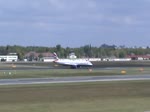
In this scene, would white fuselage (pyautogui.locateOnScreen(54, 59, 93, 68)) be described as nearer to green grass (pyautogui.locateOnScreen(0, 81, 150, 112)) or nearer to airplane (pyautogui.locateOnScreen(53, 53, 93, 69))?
airplane (pyautogui.locateOnScreen(53, 53, 93, 69))

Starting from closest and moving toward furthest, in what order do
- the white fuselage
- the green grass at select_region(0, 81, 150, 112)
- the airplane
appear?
the green grass at select_region(0, 81, 150, 112), the airplane, the white fuselage

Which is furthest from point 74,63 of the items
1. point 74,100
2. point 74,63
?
point 74,100

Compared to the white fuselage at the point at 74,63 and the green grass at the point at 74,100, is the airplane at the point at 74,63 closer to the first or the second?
the white fuselage at the point at 74,63

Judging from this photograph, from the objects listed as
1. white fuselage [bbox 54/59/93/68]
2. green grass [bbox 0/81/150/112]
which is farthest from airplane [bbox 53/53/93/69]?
green grass [bbox 0/81/150/112]

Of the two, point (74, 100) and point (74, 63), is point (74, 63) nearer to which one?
point (74, 63)

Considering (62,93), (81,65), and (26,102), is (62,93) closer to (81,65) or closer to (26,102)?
(26,102)

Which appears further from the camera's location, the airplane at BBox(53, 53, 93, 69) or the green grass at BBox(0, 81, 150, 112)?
the airplane at BBox(53, 53, 93, 69)

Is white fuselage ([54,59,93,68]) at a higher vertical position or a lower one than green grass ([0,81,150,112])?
higher

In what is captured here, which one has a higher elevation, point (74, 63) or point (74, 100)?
point (74, 63)

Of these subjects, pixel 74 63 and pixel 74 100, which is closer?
pixel 74 100

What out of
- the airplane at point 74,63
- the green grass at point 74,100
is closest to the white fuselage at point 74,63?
the airplane at point 74,63

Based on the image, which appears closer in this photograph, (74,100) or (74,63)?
(74,100)

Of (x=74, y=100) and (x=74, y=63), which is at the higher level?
(x=74, y=63)

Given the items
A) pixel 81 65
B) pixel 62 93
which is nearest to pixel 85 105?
pixel 62 93
